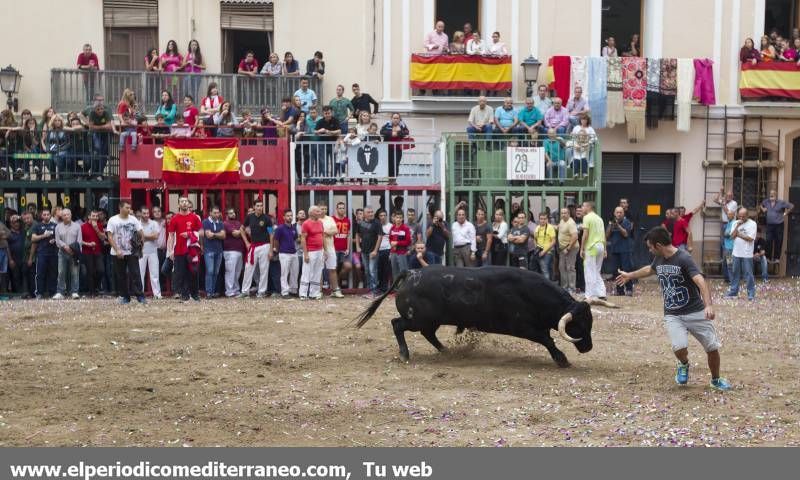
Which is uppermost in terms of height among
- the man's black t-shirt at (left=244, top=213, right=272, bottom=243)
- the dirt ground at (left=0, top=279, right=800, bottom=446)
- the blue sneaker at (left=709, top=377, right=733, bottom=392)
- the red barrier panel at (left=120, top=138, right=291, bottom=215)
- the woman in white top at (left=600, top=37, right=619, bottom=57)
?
the woman in white top at (left=600, top=37, right=619, bottom=57)

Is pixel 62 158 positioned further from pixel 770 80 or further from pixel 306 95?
pixel 770 80

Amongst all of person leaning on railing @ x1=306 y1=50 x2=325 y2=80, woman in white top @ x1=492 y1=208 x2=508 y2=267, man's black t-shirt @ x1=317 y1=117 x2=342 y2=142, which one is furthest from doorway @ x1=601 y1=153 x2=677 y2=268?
man's black t-shirt @ x1=317 y1=117 x2=342 y2=142

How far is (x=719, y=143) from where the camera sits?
24.5m

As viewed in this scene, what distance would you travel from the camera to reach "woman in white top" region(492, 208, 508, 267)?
64.6 ft

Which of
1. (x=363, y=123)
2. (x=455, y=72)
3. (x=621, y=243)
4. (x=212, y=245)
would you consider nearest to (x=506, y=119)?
(x=455, y=72)

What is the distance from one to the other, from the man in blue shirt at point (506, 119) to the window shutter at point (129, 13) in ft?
28.5

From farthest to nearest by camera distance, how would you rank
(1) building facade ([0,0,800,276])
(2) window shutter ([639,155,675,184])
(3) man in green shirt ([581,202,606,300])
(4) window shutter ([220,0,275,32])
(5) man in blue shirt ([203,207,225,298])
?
(2) window shutter ([639,155,675,184])
(4) window shutter ([220,0,275,32])
(1) building facade ([0,0,800,276])
(5) man in blue shirt ([203,207,225,298])
(3) man in green shirt ([581,202,606,300])

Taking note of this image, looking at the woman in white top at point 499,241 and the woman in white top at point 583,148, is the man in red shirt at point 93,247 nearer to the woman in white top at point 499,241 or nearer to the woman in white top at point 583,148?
the woman in white top at point 499,241

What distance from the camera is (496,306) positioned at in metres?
11.7

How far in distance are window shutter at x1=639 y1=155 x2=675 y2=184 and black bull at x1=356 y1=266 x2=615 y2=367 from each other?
13.8m

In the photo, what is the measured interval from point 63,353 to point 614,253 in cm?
1108

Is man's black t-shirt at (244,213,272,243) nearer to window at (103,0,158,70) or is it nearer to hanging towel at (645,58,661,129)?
window at (103,0,158,70)

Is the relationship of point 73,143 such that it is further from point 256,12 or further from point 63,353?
point 63,353
